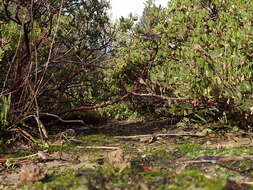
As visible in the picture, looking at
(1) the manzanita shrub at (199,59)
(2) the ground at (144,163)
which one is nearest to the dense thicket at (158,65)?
(1) the manzanita shrub at (199,59)

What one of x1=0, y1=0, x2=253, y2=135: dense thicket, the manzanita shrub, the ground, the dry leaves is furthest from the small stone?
the manzanita shrub

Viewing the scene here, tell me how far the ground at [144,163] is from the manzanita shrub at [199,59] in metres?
0.37

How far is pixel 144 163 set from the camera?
232 cm

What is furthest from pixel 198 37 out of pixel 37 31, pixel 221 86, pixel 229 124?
pixel 37 31

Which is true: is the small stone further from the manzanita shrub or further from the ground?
the manzanita shrub

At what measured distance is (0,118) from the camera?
3.24 metres

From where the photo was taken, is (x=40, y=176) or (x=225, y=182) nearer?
(x=225, y=182)

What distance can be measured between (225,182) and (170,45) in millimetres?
3690

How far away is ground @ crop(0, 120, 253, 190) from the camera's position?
154cm

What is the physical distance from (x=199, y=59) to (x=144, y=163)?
155 cm

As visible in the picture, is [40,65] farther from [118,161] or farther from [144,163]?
[118,161]

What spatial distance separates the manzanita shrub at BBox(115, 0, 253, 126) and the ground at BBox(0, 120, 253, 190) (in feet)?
1.20

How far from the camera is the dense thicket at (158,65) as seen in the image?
321 centimetres

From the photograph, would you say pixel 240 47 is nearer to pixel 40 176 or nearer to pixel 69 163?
pixel 69 163
